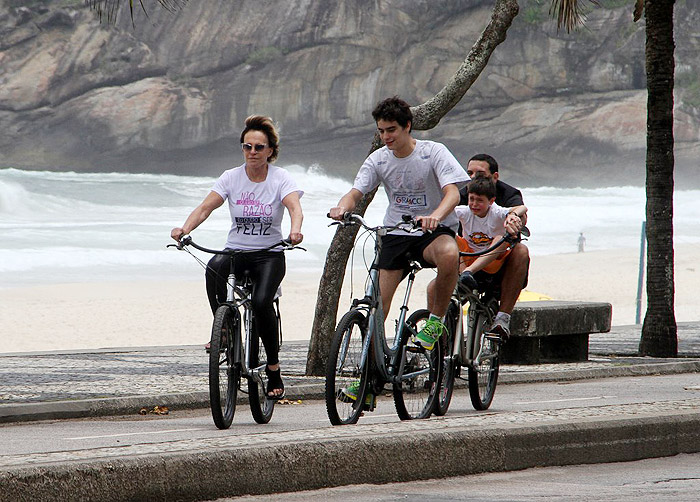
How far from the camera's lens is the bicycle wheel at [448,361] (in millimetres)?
7508

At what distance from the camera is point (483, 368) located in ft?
27.6

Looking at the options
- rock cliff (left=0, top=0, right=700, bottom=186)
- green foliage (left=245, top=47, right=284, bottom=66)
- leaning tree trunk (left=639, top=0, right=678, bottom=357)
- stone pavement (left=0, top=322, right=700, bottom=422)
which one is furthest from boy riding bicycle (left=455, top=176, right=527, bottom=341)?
green foliage (left=245, top=47, right=284, bottom=66)

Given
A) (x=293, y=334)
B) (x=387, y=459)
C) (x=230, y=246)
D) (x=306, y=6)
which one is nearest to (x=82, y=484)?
(x=387, y=459)

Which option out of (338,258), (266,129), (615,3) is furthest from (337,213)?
(615,3)

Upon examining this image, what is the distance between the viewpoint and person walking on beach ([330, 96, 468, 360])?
23.1ft

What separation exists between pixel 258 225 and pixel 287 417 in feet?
4.73

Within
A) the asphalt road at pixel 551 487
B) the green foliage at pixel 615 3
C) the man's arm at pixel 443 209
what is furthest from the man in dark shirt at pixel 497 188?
the green foliage at pixel 615 3

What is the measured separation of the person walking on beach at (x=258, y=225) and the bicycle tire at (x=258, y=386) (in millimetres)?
62

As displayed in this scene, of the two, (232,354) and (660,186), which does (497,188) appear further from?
(660,186)

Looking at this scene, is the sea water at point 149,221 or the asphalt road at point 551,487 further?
the sea water at point 149,221

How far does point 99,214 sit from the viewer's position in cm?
6825

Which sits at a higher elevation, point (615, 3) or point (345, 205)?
point (615, 3)

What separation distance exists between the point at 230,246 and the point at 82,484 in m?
3.08

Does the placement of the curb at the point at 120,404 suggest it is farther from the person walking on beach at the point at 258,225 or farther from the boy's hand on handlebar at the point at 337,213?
the boy's hand on handlebar at the point at 337,213
